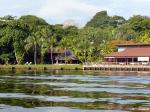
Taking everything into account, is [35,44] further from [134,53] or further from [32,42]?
[134,53]

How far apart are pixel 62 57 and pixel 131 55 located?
2533 cm

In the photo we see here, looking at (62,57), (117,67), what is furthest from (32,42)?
(117,67)

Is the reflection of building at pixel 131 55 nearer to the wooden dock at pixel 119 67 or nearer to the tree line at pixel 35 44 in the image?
the tree line at pixel 35 44

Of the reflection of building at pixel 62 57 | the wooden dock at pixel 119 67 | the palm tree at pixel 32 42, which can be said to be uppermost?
the palm tree at pixel 32 42

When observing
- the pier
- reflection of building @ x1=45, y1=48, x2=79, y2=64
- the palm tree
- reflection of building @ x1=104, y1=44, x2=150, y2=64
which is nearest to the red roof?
reflection of building @ x1=104, y1=44, x2=150, y2=64

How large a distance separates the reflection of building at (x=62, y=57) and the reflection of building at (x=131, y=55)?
12829 millimetres

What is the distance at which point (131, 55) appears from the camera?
129000mm

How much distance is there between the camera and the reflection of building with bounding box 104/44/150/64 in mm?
128250

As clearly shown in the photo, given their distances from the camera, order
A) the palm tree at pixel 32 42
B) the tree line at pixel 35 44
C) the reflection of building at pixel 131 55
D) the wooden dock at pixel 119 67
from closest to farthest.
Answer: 1. the wooden dock at pixel 119 67
2. the reflection of building at pixel 131 55
3. the palm tree at pixel 32 42
4. the tree line at pixel 35 44

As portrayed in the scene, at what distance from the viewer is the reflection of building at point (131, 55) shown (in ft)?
421

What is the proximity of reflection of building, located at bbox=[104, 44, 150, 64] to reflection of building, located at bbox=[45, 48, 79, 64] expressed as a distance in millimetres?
12829

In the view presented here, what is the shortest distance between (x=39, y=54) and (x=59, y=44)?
1349cm

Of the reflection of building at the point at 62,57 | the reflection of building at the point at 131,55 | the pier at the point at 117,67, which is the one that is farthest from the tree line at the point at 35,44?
the pier at the point at 117,67

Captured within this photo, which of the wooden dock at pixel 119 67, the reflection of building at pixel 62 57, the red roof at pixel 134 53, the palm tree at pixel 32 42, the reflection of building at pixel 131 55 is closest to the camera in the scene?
the wooden dock at pixel 119 67
